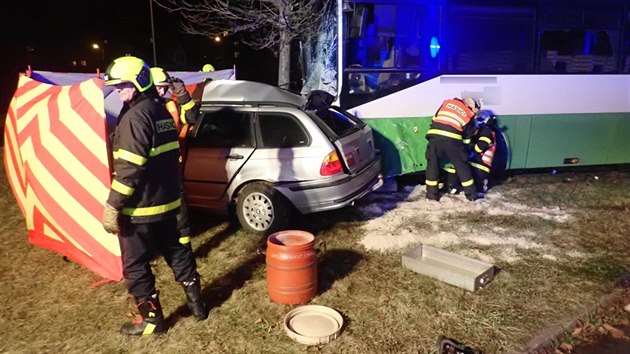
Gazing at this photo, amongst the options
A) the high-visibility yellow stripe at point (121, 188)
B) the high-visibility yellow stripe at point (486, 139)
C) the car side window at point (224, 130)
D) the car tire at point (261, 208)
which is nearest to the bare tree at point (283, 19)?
the car side window at point (224, 130)

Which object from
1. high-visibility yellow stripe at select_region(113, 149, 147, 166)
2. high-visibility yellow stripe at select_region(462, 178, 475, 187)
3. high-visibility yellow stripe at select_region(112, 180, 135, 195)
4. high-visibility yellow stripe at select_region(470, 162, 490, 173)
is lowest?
high-visibility yellow stripe at select_region(462, 178, 475, 187)

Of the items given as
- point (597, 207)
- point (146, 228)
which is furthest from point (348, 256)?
point (597, 207)

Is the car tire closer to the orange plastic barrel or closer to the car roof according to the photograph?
the car roof

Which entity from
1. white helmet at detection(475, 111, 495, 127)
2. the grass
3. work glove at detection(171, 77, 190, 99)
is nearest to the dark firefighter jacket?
the grass

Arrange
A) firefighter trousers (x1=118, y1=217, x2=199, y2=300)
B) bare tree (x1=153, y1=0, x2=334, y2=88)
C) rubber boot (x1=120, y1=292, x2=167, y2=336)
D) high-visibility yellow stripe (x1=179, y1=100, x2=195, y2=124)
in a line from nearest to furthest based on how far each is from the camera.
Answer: firefighter trousers (x1=118, y1=217, x2=199, y2=300)
rubber boot (x1=120, y1=292, x2=167, y2=336)
high-visibility yellow stripe (x1=179, y1=100, x2=195, y2=124)
bare tree (x1=153, y1=0, x2=334, y2=88)

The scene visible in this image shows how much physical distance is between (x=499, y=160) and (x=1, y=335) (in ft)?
24.3

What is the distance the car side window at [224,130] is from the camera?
20.5 feet

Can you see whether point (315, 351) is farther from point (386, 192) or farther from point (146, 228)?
point (386, 192)

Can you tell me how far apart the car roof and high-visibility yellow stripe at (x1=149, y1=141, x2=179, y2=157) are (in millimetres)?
2426

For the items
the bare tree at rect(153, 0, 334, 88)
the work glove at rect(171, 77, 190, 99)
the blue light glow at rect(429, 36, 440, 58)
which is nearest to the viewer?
the work glove at rect(171, 77, 190, 99)

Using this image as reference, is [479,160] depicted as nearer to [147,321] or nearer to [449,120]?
[449,120]

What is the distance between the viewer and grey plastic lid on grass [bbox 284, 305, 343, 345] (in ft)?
13.1

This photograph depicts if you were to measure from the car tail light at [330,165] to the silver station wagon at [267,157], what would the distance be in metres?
0.01

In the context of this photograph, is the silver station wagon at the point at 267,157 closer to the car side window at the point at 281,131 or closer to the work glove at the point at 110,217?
the car side window at the point at 281,131
